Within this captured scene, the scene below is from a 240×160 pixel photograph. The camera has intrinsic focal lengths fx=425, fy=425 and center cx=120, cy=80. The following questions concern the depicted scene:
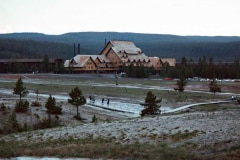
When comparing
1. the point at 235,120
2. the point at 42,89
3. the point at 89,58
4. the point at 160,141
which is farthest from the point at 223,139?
the point at 89,58

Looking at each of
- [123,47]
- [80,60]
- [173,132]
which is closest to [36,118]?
[173,132]

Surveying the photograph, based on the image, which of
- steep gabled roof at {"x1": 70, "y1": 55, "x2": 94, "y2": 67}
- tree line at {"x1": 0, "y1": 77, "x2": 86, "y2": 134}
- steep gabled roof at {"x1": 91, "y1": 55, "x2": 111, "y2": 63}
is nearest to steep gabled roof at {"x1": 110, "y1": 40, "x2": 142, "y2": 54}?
steep gabled roof at {"x1": 91, "y1": 55, "x2": 111, "y2": 63}

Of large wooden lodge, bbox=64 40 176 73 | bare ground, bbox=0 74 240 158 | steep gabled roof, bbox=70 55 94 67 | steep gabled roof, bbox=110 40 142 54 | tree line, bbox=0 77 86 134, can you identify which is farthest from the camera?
steep gabled roof, bbox=110 40 142 54

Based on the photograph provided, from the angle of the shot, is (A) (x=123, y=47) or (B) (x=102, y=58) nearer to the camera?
(B) (x=102, y=58)

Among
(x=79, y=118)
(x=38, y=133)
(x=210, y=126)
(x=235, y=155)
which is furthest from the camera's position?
(x=79, y=118)

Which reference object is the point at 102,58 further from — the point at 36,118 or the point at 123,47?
the point at 36,118

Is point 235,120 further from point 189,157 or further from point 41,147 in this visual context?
point 41,147

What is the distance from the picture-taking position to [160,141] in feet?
64.3

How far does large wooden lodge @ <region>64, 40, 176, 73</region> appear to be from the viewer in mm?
121375

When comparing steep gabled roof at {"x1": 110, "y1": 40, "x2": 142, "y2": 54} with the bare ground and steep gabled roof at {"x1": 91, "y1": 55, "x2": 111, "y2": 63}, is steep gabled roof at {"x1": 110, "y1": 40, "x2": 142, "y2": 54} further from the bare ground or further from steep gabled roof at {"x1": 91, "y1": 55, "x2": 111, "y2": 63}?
the bare ground

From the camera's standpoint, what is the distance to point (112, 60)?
130 m

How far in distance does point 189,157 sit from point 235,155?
1.68m

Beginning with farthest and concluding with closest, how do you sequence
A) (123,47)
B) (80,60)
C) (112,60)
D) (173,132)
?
1. (123,47)
2. (112,60)
3. (80,60)
4. (173,132)

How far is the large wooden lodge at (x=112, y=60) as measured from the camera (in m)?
121
